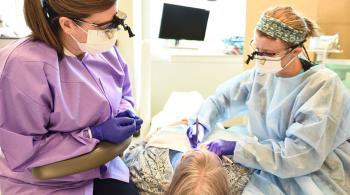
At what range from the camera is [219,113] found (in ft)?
5.58

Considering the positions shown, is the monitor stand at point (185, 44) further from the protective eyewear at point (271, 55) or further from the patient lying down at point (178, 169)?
the protective eyewear at point (271, 55)

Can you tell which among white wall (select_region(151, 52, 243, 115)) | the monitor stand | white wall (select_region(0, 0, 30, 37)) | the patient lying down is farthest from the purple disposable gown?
the monitor stand

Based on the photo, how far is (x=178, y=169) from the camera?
1.02m

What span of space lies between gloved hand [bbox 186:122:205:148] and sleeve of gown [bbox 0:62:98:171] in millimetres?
530

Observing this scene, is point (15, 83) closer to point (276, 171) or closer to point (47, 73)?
point (47, 73)

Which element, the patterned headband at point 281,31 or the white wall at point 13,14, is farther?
the white wall at point 13,14

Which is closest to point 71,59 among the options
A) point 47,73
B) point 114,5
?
point 47,73

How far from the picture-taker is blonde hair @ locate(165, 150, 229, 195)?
0.92m

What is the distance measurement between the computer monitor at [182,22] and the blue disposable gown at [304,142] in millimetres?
1622

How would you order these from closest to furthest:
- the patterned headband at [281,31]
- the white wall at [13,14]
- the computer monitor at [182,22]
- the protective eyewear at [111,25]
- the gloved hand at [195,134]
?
1. the protective eyewear at [111,25]
2. the patterned headband at [281,31]
3. the gloved hand at [195,134]
4. the white wall at [13,14]
5. the computer monitor at [182,22]

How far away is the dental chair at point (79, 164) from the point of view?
3.36 feet

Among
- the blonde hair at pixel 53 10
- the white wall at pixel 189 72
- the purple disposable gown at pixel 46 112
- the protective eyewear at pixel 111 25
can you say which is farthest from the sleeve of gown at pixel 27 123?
the white wall at pixel 189 72

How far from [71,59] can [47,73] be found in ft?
0.46

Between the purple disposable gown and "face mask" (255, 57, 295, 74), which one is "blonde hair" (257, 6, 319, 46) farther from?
the purple disposable gown
